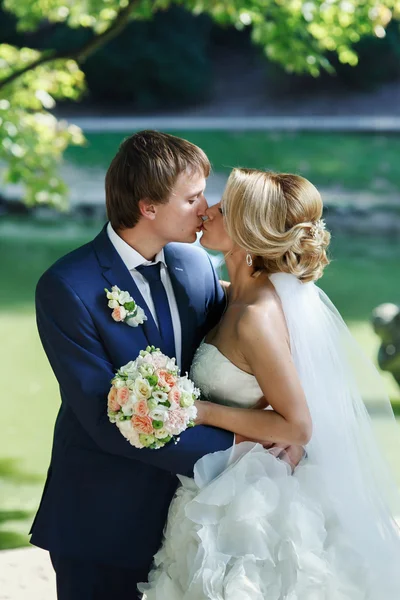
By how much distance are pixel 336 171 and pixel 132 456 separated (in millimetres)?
21317

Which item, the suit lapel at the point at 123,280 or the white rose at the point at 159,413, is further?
the suit lapel at the point at 123,280

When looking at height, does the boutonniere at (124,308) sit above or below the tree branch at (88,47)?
below

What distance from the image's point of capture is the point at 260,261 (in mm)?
3094

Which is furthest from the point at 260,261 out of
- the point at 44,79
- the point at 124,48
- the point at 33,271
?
the point at 124,48

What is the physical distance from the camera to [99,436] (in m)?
2.85

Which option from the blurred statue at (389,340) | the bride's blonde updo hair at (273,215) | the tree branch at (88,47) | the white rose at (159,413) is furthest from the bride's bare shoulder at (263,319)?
the blurred statue at (389,340)

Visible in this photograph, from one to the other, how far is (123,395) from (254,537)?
0.59m

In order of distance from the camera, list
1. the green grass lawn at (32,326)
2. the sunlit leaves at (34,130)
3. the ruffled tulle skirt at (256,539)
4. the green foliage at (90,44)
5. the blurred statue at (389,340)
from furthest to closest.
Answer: the blurred statue at (389,340)
the green grass lawn at (32,326)
the green foliage at (90,44)
the sunlit leaves at (34,130)
the ruffled tulle skirt at (256,539)

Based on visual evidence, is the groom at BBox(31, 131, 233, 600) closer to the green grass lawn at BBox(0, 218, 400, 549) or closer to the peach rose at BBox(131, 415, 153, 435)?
the peach rose at BBox(131, 415, 153, 435)

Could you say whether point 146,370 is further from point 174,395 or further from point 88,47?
point 88,47

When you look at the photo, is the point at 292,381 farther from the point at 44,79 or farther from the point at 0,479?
the point at 44,79

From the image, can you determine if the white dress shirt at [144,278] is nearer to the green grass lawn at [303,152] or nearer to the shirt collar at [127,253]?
→ the shirt collar at [127,253]

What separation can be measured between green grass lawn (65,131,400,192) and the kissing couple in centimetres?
2001

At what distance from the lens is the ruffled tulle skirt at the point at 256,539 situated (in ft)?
9.14
